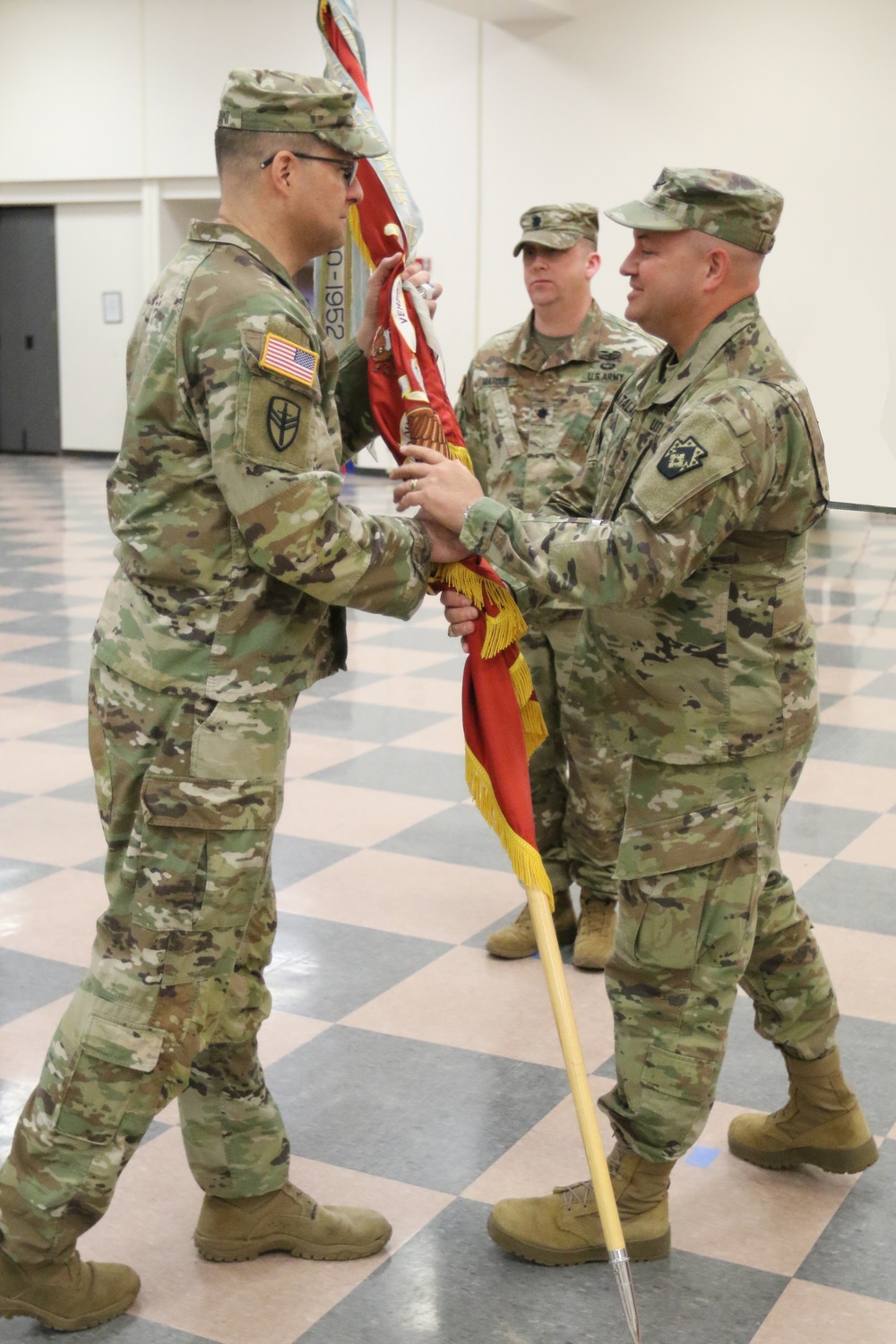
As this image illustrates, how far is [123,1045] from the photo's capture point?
215 cm

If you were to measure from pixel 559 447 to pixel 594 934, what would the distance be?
48.3 inches

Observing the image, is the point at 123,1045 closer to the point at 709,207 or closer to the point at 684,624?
the point at 684,624

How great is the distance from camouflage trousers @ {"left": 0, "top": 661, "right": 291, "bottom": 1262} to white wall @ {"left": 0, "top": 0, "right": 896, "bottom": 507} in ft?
37.4

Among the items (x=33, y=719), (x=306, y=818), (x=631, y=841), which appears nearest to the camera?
(x=631, y=841)

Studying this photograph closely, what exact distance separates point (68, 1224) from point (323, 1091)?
903 millimetres

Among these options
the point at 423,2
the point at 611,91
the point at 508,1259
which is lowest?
the point at 508,1259

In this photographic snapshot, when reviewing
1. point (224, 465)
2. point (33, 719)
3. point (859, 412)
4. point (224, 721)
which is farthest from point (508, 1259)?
point (859, 412)

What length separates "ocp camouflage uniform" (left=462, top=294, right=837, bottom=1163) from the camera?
88.0 inches

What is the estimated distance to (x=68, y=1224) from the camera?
2182 mm

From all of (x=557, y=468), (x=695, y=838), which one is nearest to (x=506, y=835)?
(x=695, y=838)

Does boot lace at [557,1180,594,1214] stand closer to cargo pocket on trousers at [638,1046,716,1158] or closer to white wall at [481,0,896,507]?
cargo pocket on trousers at [638,1046,716,1158]

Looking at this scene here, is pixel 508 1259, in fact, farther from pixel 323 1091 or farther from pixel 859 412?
pixel 859 412

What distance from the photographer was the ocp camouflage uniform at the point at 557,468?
368 centimetres

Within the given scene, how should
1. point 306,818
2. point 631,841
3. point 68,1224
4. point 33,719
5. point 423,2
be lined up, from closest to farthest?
point 68,1224, point 631,841, point 306,818, point 33,719, point 423,2
